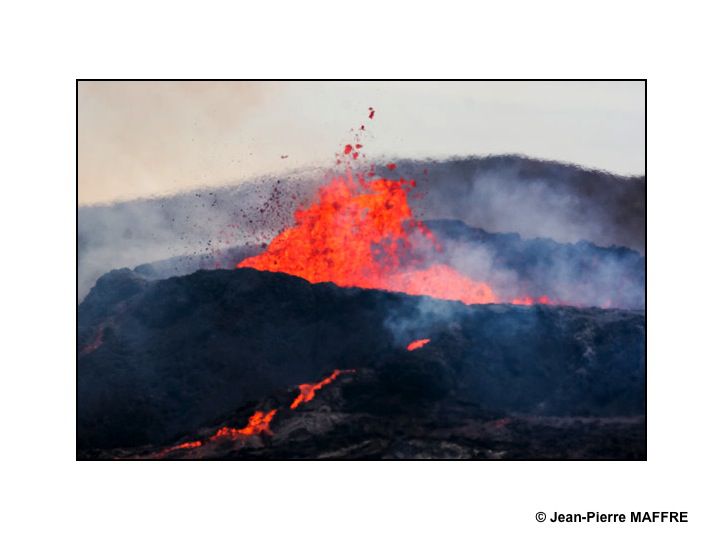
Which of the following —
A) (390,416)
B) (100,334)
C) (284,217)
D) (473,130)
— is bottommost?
(390,416)

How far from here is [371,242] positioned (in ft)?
83.5

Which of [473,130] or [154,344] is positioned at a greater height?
[473,130]

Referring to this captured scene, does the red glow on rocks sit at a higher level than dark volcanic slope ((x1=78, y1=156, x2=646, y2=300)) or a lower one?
lower

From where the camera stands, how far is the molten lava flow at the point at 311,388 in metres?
25.1

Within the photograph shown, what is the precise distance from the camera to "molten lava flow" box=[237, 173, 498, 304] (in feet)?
83.4

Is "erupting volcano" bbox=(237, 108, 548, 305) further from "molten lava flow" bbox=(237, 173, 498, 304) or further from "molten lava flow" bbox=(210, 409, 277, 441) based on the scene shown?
"molten lava flow" bbox=(210, 409, 277, 441)

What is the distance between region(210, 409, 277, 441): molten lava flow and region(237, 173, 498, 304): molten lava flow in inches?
124

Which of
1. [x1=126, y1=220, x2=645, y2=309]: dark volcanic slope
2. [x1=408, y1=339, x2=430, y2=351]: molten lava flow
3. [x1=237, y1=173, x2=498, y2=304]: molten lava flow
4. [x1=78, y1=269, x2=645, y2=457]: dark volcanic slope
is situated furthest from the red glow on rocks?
[x1=126, y1=220, x2=645, y2=309]: dark volcanic slope

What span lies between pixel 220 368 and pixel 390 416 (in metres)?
3.58

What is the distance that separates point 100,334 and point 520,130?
942cm

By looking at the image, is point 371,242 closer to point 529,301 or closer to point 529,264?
point 529,264

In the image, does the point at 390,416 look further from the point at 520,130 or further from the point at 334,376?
the point at 520,130

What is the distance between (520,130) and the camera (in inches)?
1006

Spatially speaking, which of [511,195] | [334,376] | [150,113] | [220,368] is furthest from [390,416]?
[150,113]
